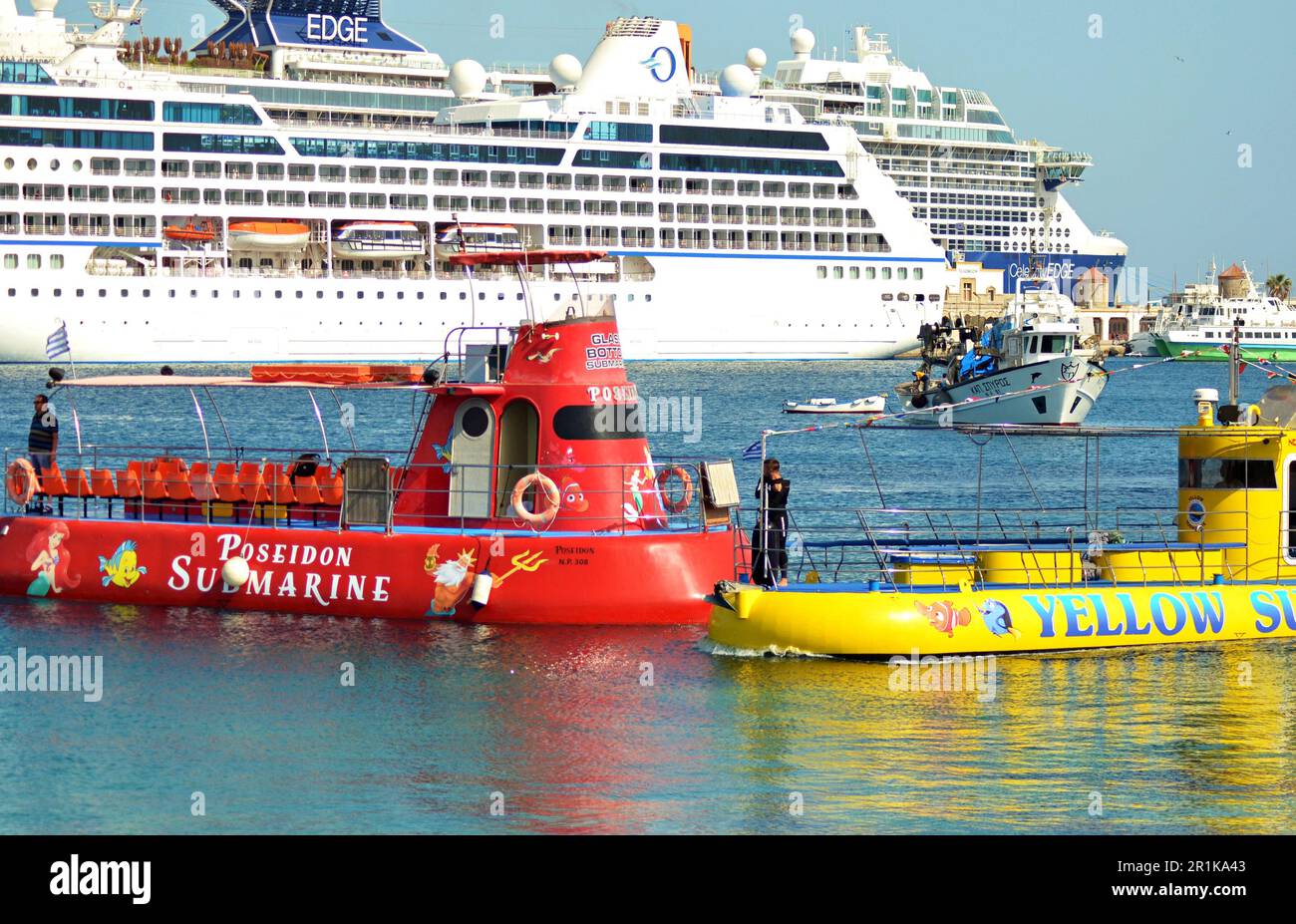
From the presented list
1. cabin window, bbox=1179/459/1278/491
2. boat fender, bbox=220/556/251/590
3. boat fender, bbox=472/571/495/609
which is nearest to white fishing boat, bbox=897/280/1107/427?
cabin window, bbox=1179/459/1278/491

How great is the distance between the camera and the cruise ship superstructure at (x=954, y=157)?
144500 millimetres

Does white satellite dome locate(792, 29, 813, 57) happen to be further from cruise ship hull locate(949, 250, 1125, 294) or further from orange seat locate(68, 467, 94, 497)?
orange seat locate(68, 467, 94, 497)

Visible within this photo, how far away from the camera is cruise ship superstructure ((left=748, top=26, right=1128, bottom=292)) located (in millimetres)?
144500

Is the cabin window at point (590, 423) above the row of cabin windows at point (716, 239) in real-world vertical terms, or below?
below

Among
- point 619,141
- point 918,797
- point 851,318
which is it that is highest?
point 619,141

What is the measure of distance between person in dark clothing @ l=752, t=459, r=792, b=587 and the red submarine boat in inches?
22.8

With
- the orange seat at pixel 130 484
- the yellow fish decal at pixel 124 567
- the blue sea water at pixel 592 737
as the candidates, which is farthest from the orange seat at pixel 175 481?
the blue sea water at pixel 592 737

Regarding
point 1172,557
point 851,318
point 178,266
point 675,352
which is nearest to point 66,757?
point 1172,557

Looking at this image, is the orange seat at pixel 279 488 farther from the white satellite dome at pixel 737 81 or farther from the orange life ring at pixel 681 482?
the white satellite dome at pixel 737 81

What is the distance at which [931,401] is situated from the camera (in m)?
67.0

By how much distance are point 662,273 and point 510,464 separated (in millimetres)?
81357

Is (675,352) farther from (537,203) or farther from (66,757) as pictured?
(66,757)

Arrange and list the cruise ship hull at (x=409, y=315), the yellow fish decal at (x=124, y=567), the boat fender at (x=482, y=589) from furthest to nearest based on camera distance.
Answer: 1. the cruise ship hull at (x=409, y=315)
2. the yellow fish decal at (x=124, y=567)
3. the boat fender at (x=482, y=589)

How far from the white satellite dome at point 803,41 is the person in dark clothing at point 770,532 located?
404ft
